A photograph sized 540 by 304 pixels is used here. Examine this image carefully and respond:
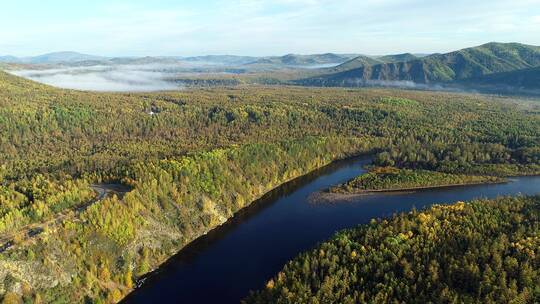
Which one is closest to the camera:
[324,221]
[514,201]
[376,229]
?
[376,229]

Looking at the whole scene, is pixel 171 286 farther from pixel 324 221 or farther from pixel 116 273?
pixel 324 221

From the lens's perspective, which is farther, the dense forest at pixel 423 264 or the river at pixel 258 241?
the river at pixel 258 241

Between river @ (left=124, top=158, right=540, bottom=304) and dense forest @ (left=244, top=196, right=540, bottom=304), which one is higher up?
dense forest @ (left=244, top=196, right=540, bottom=304)

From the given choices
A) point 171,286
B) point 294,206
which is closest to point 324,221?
point 294,206

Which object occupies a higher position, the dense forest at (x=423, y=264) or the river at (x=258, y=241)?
the dense forest at (x=423, y=264)
